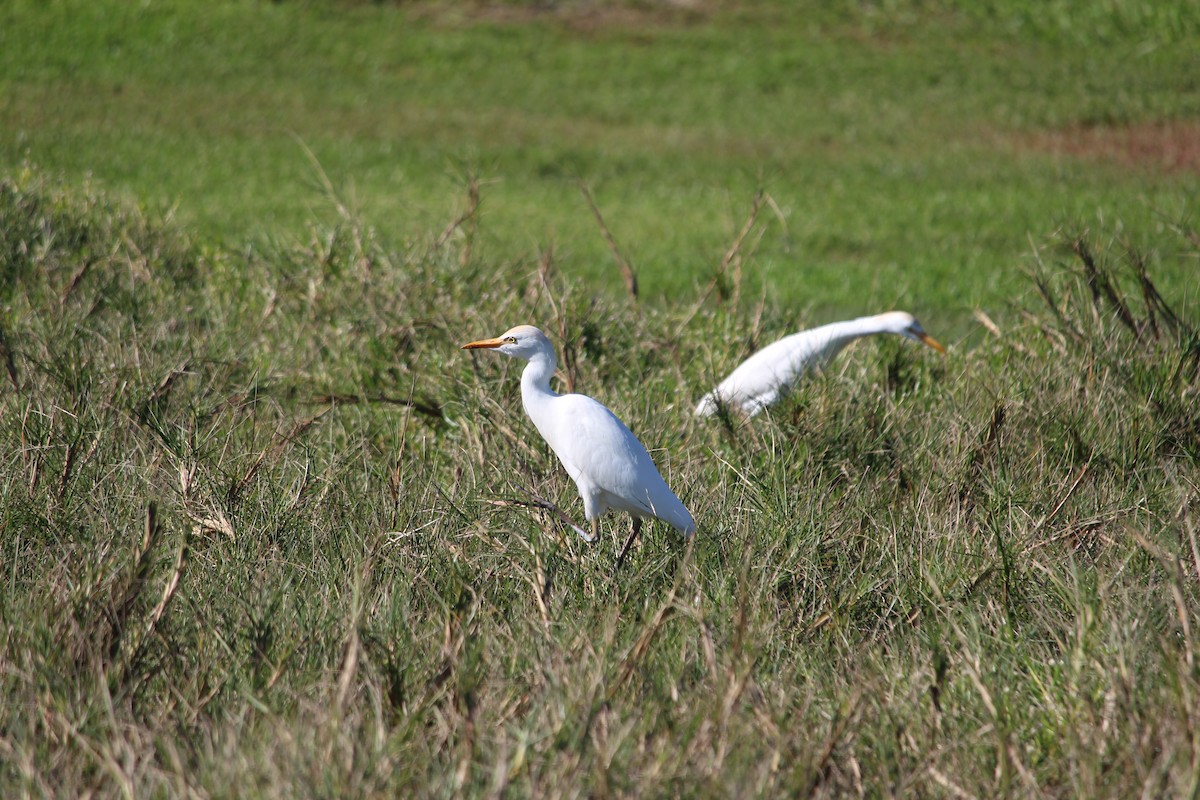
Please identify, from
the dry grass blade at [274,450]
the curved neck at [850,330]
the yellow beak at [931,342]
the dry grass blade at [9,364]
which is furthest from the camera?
the yellow beak at [931,342]

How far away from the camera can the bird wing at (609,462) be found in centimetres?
297

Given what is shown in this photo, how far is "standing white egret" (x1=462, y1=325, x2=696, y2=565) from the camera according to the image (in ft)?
9.76

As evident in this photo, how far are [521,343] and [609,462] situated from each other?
1.45ft

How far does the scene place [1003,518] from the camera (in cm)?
326

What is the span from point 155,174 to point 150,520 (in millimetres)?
8902

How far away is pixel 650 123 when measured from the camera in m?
14.5

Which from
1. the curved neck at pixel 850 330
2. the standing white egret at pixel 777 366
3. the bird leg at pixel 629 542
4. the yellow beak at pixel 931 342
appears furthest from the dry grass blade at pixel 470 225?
the bird leg at pixel 629 542

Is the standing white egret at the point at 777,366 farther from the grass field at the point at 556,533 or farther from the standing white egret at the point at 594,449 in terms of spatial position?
the standing white egret at the point at 594,449

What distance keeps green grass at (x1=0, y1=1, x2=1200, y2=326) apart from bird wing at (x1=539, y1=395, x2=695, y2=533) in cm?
260

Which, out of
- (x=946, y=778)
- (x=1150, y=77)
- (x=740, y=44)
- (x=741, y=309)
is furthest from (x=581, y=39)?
(x=946, y=778)

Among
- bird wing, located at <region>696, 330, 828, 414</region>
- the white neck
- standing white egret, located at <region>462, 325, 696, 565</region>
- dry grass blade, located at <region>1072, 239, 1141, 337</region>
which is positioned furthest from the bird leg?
dry grass blade, located at <region>1072, 239, 1141, 337</region>

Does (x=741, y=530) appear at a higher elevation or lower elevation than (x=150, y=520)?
lower

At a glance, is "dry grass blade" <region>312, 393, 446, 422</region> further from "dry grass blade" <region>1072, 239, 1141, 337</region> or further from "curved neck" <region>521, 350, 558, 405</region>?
"dry grass blade" <region>1072, 239, 1141, 337</region>

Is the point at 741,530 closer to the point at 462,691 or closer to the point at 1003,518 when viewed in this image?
the point at 1003,518
